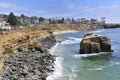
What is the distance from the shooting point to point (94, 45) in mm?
57781

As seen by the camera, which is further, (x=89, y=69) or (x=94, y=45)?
(x=94, y=45)

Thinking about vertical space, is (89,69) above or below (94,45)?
below

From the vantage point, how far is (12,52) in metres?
41.5

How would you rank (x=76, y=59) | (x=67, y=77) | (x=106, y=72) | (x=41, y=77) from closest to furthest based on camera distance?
(x=41, y=77), (x=67, y=77), (x=106, y=72), (x=76, y=59)

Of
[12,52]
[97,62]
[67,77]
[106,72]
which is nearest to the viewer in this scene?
[67,77]

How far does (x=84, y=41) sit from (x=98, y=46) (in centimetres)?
305

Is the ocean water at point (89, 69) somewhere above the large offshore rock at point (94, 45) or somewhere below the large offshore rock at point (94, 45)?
below

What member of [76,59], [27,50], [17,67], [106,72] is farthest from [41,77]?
[76,59]

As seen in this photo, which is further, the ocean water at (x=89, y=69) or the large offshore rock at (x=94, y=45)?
the large offshore rock at (x=94, y=45)

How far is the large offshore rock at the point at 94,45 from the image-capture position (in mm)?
57375

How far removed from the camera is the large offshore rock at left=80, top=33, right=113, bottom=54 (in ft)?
188

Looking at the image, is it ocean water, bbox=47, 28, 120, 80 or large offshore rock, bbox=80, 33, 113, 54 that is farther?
large offshore rock, bbox=80, 33, 113, 54

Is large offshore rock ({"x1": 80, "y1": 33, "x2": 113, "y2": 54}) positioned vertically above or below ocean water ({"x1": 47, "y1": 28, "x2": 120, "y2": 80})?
above

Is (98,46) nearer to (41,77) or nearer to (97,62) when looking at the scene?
(97,62)
